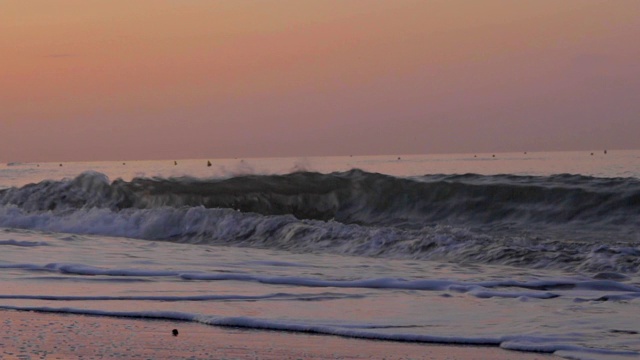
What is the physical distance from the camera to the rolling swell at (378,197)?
19703 mm

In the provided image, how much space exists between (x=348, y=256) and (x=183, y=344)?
286 inches

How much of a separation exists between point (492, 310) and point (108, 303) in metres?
3.73

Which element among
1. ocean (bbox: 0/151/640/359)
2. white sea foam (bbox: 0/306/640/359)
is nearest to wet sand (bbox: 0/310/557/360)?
white sea foam (bbox: 0/306/640/359)

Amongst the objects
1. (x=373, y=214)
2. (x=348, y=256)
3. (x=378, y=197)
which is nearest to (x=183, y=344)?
(x=348, y=256)

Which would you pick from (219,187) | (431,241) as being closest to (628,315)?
(431,241)

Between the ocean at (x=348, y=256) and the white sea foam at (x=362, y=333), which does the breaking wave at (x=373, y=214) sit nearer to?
the ocean at (x=348, y=256)

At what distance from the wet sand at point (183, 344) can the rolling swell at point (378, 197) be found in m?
11.5

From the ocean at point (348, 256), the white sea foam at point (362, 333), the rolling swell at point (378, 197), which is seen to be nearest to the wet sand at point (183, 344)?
the white sea foam at point (362, 333)

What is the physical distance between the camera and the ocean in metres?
8.87

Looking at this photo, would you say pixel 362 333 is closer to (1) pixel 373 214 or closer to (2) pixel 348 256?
(2) pixel 348 256

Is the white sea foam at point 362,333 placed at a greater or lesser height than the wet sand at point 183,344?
greater

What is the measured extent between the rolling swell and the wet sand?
37.6 ft

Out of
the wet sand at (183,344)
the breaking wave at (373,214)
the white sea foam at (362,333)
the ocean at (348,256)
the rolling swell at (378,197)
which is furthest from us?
the rolling swell at (378,197)

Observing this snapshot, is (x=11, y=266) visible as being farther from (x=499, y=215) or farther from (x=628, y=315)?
(x=499, y=215)
